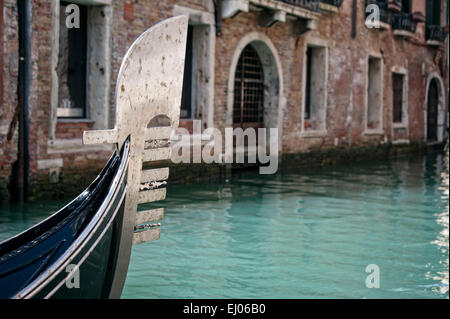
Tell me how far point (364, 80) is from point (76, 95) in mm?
8072

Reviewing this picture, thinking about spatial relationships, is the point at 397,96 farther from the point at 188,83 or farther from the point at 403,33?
the point at 188,83

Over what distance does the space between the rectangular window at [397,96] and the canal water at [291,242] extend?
289 inches

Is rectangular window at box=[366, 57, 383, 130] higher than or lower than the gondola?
higher

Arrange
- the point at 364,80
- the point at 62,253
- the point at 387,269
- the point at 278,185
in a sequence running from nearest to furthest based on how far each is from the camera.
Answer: the point at 62,253 → the point at 387,269 → the point at 278,185 → the point at 364,80

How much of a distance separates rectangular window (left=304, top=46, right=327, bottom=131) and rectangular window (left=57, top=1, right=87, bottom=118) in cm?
579

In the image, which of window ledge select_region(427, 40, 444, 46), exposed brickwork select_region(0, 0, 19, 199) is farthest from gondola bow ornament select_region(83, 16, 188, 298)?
window ledge select_region(427, 40, 444, 46)

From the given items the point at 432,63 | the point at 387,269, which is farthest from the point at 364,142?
the point at 387,269

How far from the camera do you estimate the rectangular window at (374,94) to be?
50.9 ft

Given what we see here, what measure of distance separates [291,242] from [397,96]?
12066 mm

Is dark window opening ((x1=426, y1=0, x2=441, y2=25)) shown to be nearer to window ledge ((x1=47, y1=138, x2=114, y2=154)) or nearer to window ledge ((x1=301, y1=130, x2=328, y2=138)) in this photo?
window ledge ((x1=301, y1=130, x2=328, y2=138))

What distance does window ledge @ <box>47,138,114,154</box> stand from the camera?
23.9 feet

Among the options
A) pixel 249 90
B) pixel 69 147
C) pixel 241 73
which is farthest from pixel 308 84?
pixel 69 147
